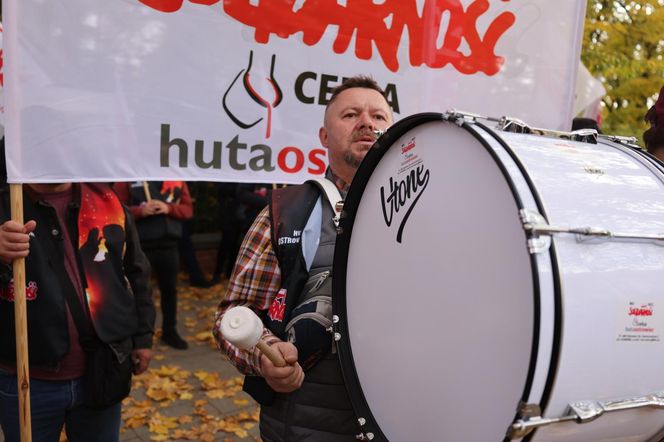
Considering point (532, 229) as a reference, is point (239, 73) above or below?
above

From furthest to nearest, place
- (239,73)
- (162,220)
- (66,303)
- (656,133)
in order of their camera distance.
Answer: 1. (162,220)
2. (239,73)
3. (66,303)
4. (656,133)

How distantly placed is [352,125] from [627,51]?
6.92 metres

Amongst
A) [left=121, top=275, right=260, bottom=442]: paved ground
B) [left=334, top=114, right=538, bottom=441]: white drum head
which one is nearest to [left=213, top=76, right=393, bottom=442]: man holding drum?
[left=334, top=114, right=538, bottom=441]: white drum head

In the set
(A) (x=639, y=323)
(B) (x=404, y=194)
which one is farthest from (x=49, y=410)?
(A) (x=639, y=323)

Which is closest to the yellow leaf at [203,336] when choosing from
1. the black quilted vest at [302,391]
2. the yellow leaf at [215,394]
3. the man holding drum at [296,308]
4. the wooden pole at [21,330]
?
the yellow leaf at [215,394]

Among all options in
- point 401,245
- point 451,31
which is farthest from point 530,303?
point 451,31

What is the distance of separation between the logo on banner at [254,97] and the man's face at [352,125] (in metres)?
0.57

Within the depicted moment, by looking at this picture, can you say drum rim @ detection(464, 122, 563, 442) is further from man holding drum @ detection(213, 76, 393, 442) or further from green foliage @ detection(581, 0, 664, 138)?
green foliage @ detection(581, 0, 664, 138)

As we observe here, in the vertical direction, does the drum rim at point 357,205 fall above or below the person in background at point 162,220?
above

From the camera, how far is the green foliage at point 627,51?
6746 millimetres

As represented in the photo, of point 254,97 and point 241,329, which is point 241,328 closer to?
point 241,329

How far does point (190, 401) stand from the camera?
4.12 m

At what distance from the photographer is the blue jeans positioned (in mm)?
2158

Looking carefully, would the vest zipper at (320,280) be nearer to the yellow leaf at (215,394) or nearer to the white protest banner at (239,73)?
the white protest banner at (239,73)
